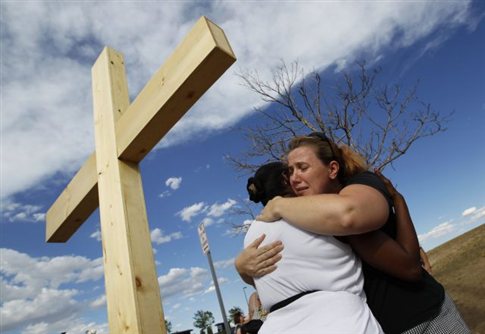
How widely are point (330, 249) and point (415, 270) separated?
0.43 metres

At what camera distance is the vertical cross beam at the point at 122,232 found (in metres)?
1.71

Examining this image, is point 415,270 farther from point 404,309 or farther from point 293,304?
point 293,304

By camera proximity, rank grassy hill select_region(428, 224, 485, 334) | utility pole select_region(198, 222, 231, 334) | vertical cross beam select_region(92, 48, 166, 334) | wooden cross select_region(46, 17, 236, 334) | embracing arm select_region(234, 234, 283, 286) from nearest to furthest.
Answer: embracing arm select_region(234, 234, 283, 286) < wooden cross select_region(46, 17, 236, 334) < vertical cross beam select_region(92, 48, 166, 334) < utility pole select_region(198, 222, 231, 334) < grassy hill select_region(428, 224, 485, 334)

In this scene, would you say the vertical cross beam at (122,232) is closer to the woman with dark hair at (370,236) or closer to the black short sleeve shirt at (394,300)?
the woman with dark hair at (370,236)

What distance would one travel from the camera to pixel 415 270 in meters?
1.53

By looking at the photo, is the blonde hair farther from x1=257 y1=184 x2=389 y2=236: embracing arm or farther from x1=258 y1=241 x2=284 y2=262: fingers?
x1=258 y1=241 x2=284 y2=262: fingers

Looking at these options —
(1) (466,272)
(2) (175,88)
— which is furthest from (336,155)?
(1) (466,272)

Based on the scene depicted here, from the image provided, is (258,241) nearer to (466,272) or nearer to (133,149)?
(133,149)

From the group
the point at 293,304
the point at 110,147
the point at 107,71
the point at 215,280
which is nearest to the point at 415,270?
the point at 293,304

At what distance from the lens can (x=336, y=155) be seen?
6.05 feet

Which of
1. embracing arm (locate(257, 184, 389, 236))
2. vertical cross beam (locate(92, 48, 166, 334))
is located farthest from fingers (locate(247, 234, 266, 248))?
vertical cross beam (locate(92, 48, 166, 334))

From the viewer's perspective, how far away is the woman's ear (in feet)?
5.86

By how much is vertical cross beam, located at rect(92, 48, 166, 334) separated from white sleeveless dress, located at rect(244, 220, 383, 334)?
598 millimetres

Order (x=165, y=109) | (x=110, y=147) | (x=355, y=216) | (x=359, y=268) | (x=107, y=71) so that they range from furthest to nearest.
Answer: (x=107, y=71), (x=110, y=147), (x=165, y=109), (x=359, y=268), (x=355, y=216)
